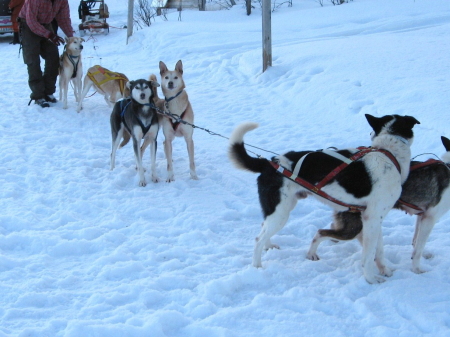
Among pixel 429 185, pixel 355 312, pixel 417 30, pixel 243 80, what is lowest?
pixel 355 312

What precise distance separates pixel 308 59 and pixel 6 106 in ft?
17.3

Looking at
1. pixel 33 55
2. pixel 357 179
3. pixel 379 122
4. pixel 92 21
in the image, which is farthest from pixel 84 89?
pixel 92 21

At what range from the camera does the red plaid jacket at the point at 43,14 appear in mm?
7109

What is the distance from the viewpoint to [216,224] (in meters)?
3.95

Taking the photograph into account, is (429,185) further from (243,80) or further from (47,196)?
(243,80)

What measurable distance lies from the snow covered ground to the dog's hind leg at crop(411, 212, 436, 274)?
0.08 m

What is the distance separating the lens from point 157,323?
2.48 m

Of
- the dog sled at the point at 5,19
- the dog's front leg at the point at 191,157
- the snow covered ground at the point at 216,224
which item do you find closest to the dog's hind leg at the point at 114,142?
the snow covered ground at the point at 216,224

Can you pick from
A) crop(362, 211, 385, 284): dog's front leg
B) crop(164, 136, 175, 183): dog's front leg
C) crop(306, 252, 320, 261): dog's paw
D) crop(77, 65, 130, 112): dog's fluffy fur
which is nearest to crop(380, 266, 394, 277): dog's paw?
crop(362, 211, 385, 284): dog's front leg

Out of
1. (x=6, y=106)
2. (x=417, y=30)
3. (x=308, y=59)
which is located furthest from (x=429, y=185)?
(x=417, y=30)

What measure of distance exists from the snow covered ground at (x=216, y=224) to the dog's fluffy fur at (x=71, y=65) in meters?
0.40

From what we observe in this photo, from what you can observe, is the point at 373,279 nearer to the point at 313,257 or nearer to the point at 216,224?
the point at 313,257

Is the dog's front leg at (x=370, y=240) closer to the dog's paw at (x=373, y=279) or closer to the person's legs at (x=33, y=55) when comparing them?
the dog's paw at (x=373, y=279)

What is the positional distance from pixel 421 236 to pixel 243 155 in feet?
4.38
